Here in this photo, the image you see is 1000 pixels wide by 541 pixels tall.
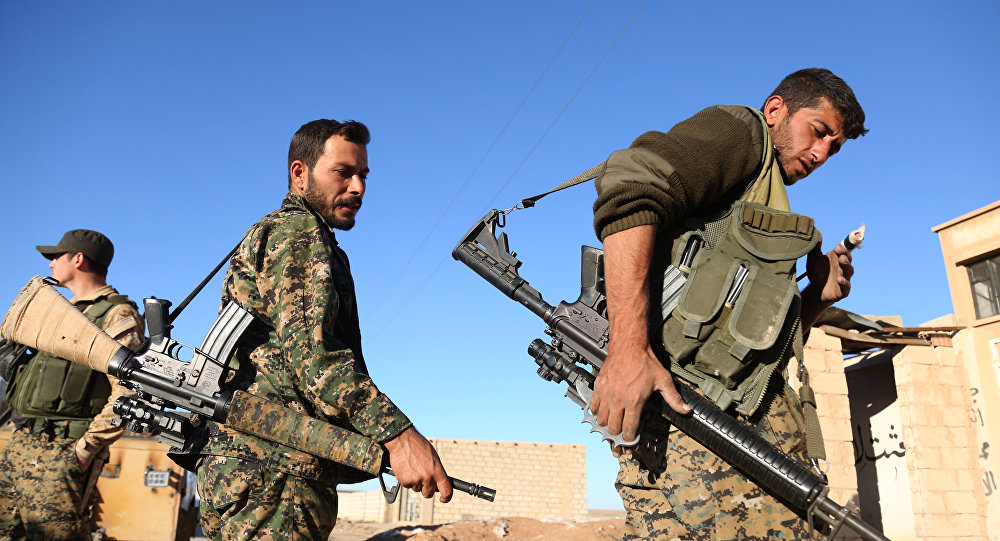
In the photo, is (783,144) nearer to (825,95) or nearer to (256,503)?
(825,95)

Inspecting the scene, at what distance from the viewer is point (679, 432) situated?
223 cm

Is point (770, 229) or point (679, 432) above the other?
point (770, 229)

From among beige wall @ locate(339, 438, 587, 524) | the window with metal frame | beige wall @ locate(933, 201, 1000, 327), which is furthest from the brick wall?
beige wall @ locate(339, 438, 587, 524)

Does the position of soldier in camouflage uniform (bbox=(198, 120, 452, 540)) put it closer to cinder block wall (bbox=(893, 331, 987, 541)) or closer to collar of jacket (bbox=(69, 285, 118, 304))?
collar of jacket (bbox=(69, 285, 118, 304))

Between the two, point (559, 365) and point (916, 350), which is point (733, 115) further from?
point (916, 350)

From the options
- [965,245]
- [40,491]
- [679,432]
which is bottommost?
[40,491]

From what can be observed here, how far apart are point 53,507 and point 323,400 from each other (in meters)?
3.08

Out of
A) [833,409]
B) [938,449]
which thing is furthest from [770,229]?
[938,449]

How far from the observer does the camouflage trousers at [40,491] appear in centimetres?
437

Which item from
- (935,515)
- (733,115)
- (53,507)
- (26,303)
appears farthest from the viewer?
(935,515)

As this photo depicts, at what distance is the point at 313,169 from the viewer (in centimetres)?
313

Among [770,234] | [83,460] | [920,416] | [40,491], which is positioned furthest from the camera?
[920,416]

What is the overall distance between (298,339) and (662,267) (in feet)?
4.35

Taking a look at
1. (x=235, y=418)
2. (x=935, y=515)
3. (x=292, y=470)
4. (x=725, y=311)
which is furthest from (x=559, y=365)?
(x=935, y=515)
